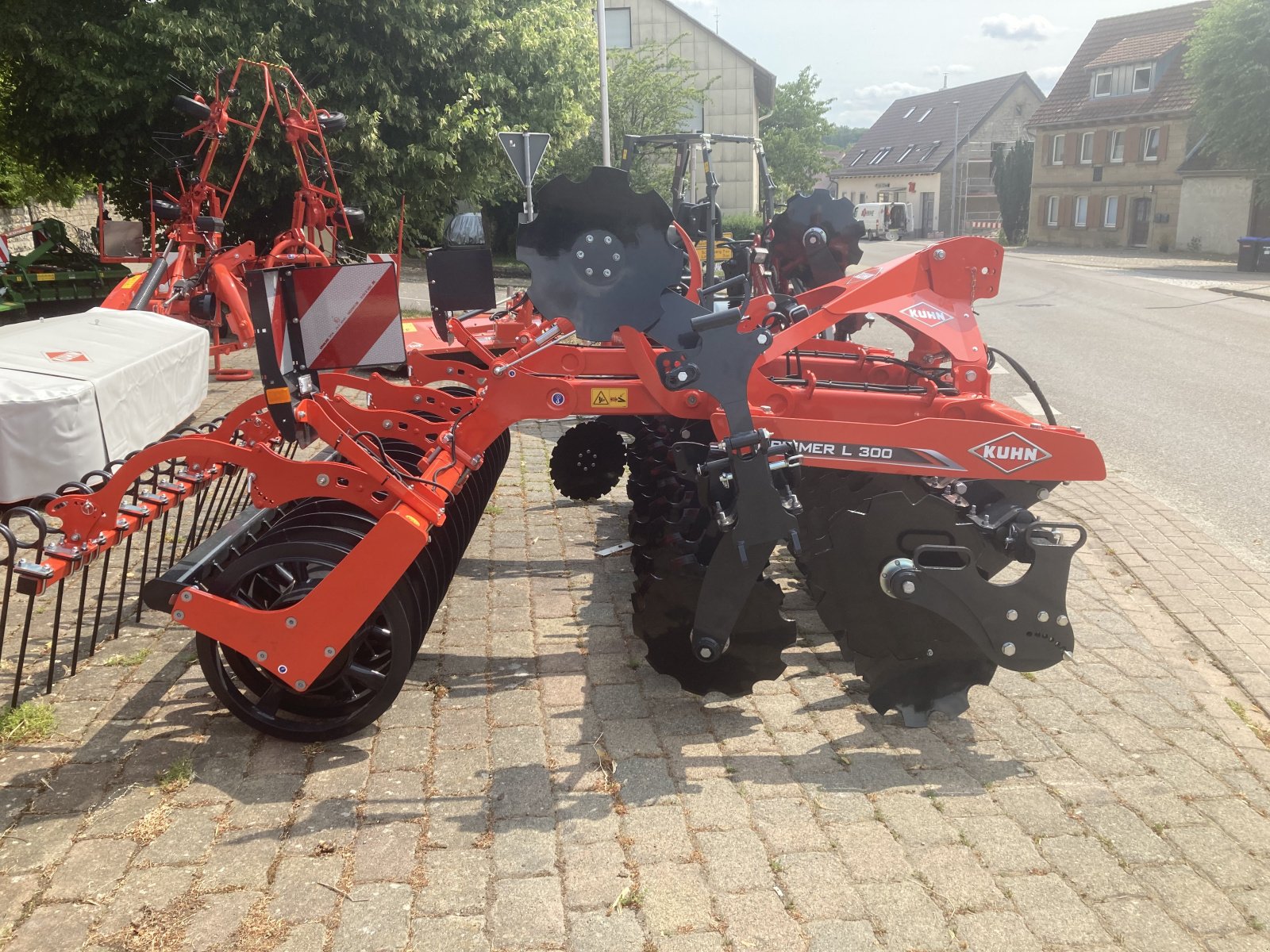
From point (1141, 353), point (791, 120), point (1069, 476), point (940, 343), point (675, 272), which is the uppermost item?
point (791, 120)

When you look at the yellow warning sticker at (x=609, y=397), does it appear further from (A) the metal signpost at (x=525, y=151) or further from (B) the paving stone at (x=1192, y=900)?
(A) the metal signpost at (x=525, y=151)

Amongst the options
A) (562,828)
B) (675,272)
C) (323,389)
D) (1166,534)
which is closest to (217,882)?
(562,828)

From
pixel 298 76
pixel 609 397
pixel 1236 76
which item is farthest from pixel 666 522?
pixel 1236 76

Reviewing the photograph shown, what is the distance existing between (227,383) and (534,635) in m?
8.05

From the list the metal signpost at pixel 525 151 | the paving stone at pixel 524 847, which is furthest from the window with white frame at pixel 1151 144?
the paving stone at pixel 524 847

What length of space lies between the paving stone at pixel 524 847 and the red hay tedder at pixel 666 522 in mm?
741

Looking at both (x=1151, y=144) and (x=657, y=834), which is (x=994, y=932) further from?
(x=1151, y=144)

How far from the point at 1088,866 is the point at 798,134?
5827cm

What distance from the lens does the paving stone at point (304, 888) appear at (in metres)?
2.89

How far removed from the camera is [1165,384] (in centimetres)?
1162

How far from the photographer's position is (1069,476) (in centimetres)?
402

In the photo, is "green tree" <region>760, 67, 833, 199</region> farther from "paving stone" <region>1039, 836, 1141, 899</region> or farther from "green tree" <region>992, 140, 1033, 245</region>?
"paving stone" <region>1039, 836, 1141, 899</region>

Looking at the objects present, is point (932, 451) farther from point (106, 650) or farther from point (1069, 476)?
point (106, 650)

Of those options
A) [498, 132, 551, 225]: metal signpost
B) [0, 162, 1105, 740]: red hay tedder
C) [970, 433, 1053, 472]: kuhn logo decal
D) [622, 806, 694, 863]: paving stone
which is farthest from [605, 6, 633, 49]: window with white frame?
[622, 806, 694, 863]: paving stone
